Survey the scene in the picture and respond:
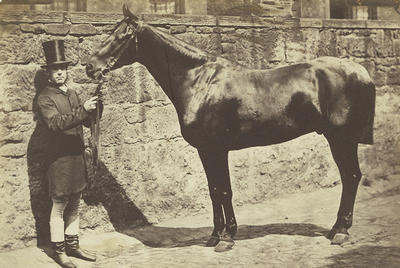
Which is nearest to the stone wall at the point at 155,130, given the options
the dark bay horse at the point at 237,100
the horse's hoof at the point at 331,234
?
the dark bay horse at the point at 237,100

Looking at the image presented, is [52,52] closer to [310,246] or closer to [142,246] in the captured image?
[142,246]

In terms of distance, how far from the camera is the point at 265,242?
529 cm

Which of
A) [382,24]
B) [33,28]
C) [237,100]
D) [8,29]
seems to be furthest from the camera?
[382,24]

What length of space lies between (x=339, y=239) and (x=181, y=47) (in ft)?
7.57

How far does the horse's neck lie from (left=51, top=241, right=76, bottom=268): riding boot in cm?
164

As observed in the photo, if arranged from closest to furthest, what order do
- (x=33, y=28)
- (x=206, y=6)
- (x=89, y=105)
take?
(x=89, y=105), (x=33, y=28), (x=206, y=6)

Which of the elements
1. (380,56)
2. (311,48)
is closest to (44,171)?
(311,48)

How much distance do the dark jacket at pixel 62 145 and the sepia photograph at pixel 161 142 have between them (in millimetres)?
12

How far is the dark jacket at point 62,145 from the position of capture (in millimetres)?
4691

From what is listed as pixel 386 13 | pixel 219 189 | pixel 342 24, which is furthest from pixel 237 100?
pixel 386 13

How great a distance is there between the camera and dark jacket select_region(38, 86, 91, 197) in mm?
4691

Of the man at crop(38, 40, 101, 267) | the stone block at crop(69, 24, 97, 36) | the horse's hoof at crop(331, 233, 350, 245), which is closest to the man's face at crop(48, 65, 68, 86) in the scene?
the man at crop(38, 40, 101, 267)

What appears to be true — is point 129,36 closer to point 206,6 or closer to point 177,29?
point 177,29

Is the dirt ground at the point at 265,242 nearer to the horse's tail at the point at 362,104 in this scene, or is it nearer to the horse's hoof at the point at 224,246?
the horse's hoof at the point at 224,246
